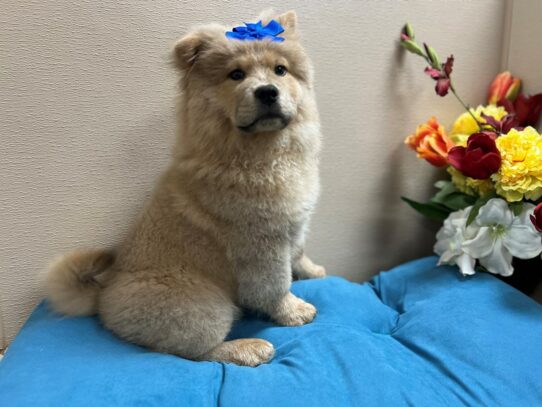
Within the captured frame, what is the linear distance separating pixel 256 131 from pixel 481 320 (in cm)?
83

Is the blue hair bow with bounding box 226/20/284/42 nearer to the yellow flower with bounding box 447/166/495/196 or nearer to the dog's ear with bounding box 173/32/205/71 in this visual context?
the dog's ear with bounding box 173/32/205/71

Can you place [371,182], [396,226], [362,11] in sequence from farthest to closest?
[396,226], [371,182], [362,11]

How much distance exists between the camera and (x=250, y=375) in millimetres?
1045

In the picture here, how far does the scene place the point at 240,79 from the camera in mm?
1141

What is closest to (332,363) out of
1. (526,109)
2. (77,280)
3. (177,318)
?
(177,318)

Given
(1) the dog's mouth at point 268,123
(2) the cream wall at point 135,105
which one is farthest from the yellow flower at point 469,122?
(1) the dog's mouth at point 268,123

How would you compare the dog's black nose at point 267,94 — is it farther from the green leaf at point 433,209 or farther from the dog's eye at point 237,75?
the green leaf at point 433,209

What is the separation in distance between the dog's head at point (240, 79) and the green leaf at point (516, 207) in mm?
800

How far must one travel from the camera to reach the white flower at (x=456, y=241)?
1.42m

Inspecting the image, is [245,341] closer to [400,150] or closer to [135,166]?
[135,166]

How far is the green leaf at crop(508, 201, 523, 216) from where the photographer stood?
138 cm

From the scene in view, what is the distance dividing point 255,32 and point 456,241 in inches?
38.0

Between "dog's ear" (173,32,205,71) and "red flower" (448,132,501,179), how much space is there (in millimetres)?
922

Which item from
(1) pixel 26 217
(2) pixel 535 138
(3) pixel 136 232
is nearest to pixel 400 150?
(2) pixel 535 138
